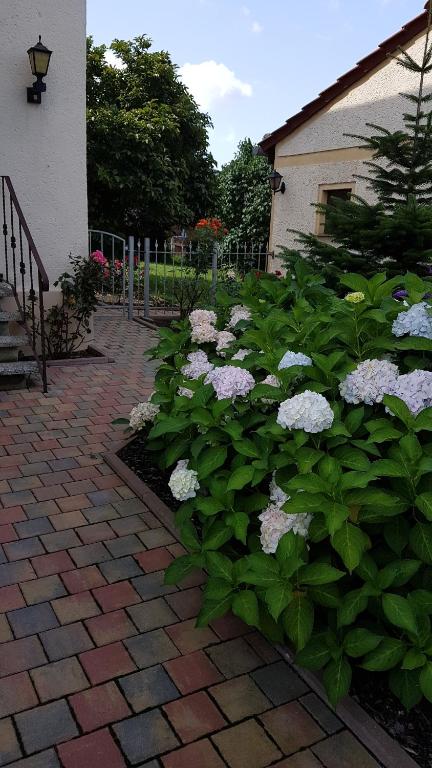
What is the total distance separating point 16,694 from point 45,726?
6.4 inches

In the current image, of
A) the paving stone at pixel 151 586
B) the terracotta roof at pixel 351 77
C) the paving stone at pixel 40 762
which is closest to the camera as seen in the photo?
the paving stone at pixel 40 762

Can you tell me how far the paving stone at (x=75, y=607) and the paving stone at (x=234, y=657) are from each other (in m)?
0.49

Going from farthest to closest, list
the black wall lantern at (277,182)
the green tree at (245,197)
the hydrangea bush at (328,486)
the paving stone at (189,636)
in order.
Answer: the green tree at (245,197)
the black wall lantern at (277,182)
the paving stone at (189,636)
the hydrangea bush at (328,486)

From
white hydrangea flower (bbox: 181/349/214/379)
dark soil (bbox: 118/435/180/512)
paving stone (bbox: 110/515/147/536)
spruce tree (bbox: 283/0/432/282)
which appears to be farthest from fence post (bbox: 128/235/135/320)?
paving stone (bbox: 110/515/147/536)

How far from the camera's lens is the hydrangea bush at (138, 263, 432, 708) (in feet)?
5.38

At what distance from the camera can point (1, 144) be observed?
17.6 ft

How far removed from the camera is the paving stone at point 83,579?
229 cm

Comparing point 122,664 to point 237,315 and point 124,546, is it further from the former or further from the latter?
point 237,315

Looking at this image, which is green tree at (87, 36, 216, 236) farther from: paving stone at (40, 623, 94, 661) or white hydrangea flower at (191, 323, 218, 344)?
paving stone at (40, 623, 94, 661)

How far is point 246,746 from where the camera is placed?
5.32ft

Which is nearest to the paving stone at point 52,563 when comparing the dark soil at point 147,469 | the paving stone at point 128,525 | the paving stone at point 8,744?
the paving stone at point 128,525

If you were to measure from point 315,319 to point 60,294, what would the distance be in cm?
421

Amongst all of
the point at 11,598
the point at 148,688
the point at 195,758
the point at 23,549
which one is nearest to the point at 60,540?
the point at 23,549

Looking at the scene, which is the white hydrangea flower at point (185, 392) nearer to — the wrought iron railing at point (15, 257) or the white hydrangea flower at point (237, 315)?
the white hydrangea flower at point (237, 315)
